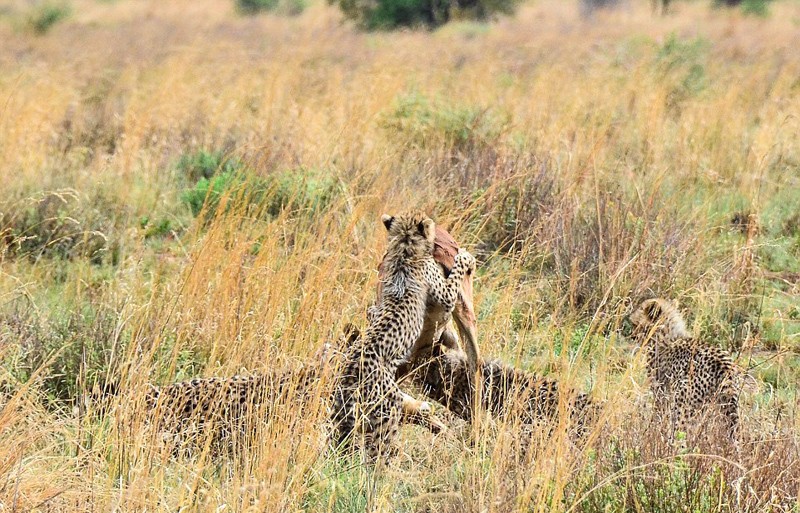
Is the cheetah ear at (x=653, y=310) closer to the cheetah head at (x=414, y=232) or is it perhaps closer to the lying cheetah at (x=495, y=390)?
the lying cheetah at (x=495, y=390)

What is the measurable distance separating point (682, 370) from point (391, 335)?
3.48ft

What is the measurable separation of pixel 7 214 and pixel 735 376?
3815mm

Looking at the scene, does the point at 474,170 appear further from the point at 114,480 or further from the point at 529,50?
the point at 529,50

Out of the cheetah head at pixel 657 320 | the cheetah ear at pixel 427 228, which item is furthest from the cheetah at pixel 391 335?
the cheetah head at pixel 657 320

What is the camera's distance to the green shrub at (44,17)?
19.2m

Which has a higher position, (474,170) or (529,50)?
(474,170)

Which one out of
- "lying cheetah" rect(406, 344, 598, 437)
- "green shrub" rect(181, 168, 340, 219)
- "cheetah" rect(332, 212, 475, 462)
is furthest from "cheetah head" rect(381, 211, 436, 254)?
"green shrub" rect(181, 168, 340, 219)

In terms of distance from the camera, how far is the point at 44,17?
2016 centimetres

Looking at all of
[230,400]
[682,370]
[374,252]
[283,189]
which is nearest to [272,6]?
[283,189]

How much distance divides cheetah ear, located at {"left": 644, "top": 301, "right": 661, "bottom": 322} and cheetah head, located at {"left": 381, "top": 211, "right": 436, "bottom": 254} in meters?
0.94

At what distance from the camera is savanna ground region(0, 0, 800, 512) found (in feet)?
10.9

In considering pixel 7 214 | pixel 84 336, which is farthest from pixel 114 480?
pixel 7 214

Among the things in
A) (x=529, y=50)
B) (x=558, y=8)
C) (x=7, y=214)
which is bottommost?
(x=558, y=8)

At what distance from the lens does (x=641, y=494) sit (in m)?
3.26
